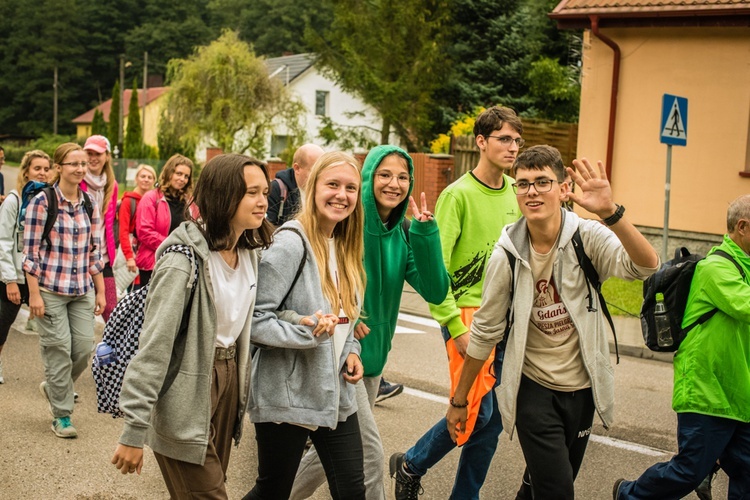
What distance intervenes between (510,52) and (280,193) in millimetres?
24895

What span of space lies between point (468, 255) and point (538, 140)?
51.1 ft

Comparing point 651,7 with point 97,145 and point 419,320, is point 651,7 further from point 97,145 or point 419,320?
point 97,145

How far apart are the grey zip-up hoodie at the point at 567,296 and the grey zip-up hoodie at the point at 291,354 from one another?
73 centimetres

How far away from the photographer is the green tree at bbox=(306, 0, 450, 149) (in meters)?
37.2

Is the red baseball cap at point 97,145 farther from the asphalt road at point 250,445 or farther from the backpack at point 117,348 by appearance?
the backpack at point 117,348

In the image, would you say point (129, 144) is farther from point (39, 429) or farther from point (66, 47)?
point (39, 429)

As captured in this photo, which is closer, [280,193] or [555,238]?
[555,238]

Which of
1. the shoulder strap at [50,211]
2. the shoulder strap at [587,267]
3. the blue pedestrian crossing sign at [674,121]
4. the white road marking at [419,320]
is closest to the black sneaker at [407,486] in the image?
the shoulder strap at [587,267]

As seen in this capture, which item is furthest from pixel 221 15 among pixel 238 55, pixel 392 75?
pixel 392 75

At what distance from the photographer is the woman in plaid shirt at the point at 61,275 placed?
616cm

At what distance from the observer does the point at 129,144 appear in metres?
63.1

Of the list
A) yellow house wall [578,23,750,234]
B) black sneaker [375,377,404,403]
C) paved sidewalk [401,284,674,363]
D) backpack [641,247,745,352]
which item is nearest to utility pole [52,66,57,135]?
yellow house wall [578,23,750,234]

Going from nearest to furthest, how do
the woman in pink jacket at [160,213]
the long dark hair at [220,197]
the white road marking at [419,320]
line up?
the long dark hair at [220,197]
the woman in pink jacket at [160,213]
the white road marking at [419,320]

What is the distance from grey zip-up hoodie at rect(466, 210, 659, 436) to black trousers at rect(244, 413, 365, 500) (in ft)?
2.29
